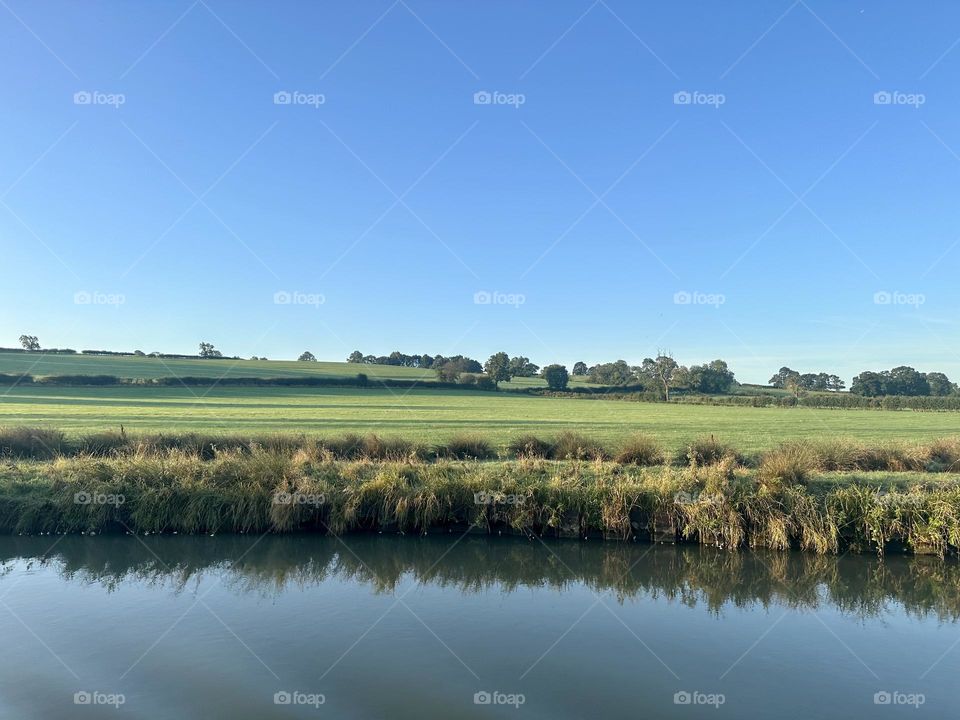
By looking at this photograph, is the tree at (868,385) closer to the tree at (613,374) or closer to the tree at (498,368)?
Result: the tree at (613,374)

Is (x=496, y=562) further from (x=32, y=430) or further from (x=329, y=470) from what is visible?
(x=32, y=430)

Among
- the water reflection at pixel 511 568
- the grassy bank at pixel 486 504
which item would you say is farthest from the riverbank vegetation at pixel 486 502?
the water reflection at pixel 511 568

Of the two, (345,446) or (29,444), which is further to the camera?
(345,446)

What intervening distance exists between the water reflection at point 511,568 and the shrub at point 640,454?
6.75 meters

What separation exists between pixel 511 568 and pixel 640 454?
9375mm

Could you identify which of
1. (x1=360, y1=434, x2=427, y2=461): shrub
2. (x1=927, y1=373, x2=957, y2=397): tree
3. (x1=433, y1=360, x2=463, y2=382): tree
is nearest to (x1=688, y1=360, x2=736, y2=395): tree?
(x1=927, y1=373, x2=957, y2=397): tree

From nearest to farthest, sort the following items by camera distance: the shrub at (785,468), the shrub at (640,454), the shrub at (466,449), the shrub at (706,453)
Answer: the shrub at (785,468) < the shrub at (640,454) < the shrub at (706,453) < the shrub at (466,449)

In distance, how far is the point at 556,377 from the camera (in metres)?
78.6

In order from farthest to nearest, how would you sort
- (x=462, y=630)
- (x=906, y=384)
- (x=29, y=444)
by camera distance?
1. (x=906, y=384)
2. (x=29, y=444)
3. (x=462, y=630)

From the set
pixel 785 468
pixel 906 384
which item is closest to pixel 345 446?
pixel 785 468

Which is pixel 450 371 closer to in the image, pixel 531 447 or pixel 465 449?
pixel 531 447

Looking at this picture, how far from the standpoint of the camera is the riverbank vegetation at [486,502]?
44.1ft

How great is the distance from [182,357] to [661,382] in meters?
66.9

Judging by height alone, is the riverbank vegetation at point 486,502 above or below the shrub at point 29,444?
below
